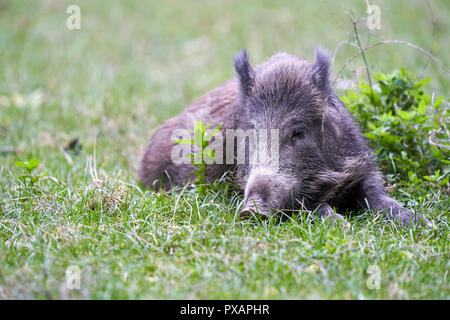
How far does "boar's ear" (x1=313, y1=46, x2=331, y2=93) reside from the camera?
4998mm

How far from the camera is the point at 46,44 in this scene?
1159cm

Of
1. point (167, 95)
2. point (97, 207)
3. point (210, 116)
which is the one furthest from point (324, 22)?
point (97, 207)

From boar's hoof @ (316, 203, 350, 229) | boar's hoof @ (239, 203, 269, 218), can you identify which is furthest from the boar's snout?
boar's hoof @ (316, 203, 350, 229)

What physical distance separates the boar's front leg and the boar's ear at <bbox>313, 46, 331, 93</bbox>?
1004mm

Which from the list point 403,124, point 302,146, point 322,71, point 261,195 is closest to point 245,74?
point 322,71

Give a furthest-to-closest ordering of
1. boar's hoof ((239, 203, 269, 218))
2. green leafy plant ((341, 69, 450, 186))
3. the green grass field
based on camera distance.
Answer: green leafy plant ((341, 69, 450, 186)) → boar's hoof ((239, 203, 269, 218)) → the green grass field

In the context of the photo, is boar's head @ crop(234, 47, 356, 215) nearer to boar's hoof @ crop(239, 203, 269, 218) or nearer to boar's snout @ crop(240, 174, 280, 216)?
boar's snout @ crop(240, 174, 280, 216)

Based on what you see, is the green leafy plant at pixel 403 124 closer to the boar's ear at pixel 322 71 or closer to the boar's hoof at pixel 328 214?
the boar's ear at pixel 322 71

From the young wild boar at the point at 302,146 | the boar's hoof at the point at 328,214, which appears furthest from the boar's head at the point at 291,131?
the boar's hoof at the point at 328,214

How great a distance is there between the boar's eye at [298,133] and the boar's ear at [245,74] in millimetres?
695

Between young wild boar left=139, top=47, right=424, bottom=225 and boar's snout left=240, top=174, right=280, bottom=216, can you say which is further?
young wild boar left=139, top=47, right=424, bottom=225

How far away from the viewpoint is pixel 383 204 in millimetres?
4711

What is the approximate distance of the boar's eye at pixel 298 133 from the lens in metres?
4.72

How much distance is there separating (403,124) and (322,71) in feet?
3.55
